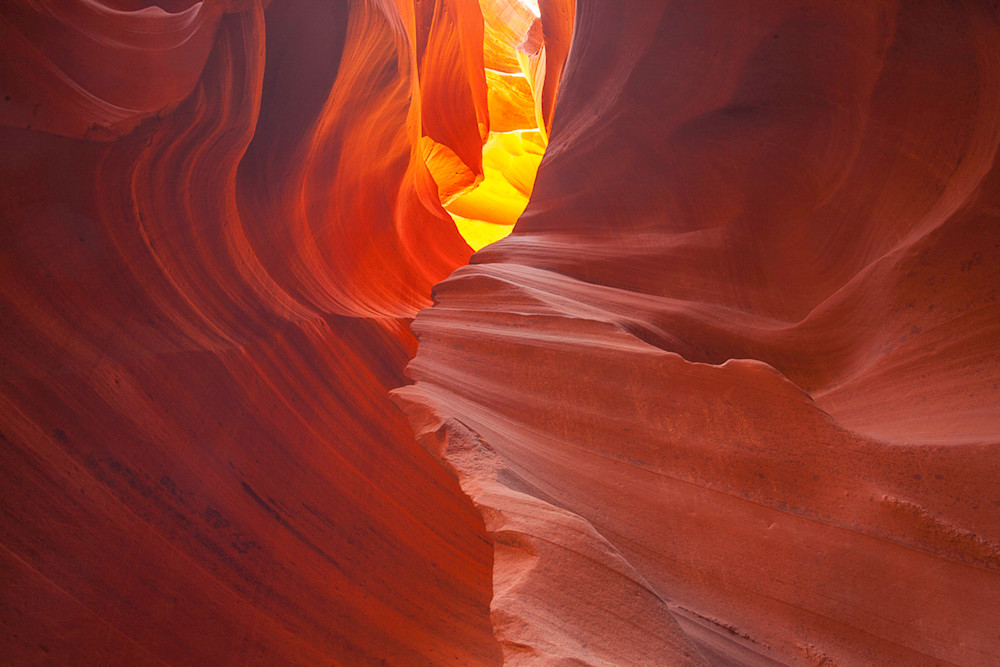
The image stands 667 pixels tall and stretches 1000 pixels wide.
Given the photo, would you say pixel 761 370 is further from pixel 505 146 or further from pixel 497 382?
pixel 505 146

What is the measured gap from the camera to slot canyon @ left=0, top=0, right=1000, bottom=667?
70.1 inches

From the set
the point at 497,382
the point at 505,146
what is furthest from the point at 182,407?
the point at 505,146

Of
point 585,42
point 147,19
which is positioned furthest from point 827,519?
point 585,42

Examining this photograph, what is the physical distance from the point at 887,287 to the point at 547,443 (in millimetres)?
1760

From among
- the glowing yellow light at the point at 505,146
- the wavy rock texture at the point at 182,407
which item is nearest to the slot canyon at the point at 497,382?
the wavy rock texture at the point at 182,407

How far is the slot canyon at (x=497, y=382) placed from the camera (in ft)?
5.84

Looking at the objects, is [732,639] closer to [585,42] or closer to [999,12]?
[999,12]

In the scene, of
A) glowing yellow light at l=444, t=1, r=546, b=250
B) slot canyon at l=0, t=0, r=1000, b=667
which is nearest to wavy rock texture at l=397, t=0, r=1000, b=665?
slot canyon at l=0, t=0, r=1000, b=667

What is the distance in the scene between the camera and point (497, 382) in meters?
2.88

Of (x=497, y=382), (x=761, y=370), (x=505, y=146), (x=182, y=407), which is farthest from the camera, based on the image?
(x=505, y=146)

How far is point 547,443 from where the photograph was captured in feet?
8.18

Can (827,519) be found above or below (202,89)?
below

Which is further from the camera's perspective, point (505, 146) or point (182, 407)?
point (505, 146)

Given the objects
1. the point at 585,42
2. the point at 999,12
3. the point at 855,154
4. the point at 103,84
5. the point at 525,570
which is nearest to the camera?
the point at 525,570
